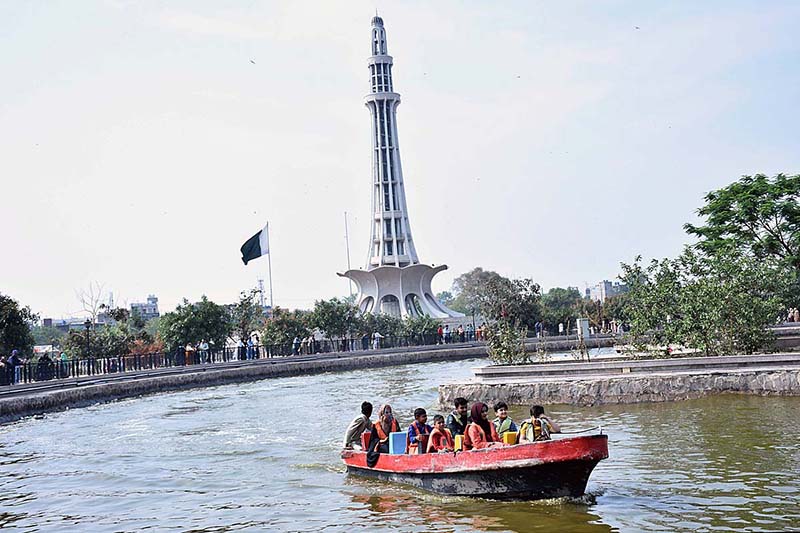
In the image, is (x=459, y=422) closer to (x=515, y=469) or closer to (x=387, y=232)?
(x=515, y=469)

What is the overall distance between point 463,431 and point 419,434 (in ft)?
2.59

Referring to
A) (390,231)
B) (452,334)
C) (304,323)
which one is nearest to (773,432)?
(304,323)

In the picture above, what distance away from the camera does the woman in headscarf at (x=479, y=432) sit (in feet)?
47.8

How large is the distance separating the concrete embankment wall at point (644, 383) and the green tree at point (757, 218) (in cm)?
1890

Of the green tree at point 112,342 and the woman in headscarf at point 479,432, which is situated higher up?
the green tree at point 112,342

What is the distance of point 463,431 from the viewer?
50.5ft

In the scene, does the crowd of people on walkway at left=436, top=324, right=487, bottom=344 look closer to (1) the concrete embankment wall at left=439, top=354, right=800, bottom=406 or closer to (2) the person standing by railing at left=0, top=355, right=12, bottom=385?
(2) the person standing by railing at left=0, top=355, right=12, bottom=385

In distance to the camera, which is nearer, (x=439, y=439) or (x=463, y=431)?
(x=439, y=439)

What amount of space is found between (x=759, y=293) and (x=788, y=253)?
1297 cm

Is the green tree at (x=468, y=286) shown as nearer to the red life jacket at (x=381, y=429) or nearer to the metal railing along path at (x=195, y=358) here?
the metal railing along path at (x=195, y=358)

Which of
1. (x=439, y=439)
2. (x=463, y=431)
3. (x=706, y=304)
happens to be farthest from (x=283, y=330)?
(x=439, y=439)

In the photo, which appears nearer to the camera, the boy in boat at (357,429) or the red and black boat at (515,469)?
the red and black boat at (515,469)

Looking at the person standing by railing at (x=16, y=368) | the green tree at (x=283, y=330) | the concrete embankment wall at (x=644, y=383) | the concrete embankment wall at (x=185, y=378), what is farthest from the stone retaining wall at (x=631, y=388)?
the green tree at (x=283, y=330)

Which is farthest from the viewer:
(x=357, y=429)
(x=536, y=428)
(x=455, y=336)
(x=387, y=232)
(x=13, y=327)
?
(x=387, y=232)
